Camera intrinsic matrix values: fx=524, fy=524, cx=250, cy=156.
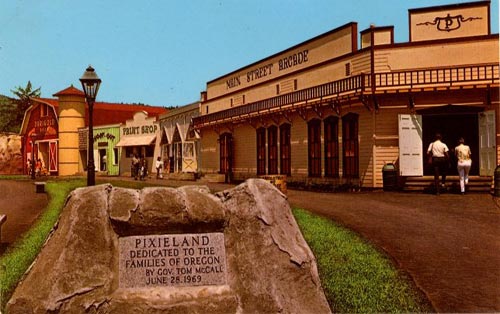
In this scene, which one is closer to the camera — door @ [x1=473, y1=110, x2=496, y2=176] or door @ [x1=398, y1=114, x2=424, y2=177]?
door @ [x1=473, y1=110, x2=496, y2=176]

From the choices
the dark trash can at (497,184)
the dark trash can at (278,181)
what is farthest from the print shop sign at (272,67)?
the dark trash can at (497,184)

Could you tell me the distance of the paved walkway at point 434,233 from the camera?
598 centimetres

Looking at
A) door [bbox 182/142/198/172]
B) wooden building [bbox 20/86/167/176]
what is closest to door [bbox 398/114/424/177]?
door [bbox 182/142/198/172]

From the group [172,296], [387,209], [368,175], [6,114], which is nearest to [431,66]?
[368,175]

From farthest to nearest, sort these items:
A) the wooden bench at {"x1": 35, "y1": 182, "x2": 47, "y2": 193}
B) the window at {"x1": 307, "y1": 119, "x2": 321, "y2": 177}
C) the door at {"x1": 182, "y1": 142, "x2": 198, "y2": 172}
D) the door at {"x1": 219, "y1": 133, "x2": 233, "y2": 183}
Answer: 1. the door at {"x1": 182, "y1": 142, "x2": 198, "y2": 172}
2. the door at {"x1": 219, "y1": 133, "x2": 233, "y2": 183}
3. the window at {"x1": 307, "y1": 119, "x2": 321, "y2": 177}
4. the wooden bench at {"x1": 35, "y1": 182, "x2": 47, "y2": 193}

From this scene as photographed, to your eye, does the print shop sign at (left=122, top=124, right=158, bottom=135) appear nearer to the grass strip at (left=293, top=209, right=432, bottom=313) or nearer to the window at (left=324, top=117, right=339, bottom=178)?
the window at (left=324, top=117, right=339, bottom=178)

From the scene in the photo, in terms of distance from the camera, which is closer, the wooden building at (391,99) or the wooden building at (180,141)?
the wooden building at (391,99)

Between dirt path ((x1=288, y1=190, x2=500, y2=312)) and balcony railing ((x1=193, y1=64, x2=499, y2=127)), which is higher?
balcony railing ((x1=193, y1=64, x2=499, y2=127))

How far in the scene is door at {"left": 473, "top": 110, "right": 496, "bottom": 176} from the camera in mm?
17922

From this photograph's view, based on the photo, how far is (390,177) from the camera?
1912 centimetres

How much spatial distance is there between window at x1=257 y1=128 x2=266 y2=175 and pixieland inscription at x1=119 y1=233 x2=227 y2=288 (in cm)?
2278

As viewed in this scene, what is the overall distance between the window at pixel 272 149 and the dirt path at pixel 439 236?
9.57 meters

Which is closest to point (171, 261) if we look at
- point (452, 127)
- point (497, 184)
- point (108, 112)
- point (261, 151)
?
point (497, 184)

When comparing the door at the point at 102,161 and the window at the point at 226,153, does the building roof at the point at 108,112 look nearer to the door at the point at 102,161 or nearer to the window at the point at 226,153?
the door at the point at 102,161
